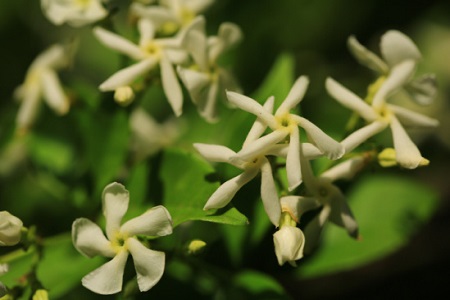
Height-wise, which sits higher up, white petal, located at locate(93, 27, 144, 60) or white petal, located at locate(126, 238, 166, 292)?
white petal, located at locate(93, 27, 144, 60)

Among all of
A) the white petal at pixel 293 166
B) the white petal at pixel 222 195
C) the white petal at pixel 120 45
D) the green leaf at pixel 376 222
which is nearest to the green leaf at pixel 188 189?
the white petal at pixel 222 195

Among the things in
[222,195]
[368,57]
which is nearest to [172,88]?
[222,195]

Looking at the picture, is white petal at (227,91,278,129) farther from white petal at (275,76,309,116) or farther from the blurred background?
the blurred background

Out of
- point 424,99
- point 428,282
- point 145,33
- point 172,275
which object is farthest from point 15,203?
point 428,282

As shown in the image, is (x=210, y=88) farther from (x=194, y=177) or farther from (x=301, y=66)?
(x=301, y=66)

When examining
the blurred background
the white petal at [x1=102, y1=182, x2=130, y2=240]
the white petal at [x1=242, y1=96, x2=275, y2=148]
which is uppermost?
the white petal at [x1=242, y1=96, x2=275, y2=148]

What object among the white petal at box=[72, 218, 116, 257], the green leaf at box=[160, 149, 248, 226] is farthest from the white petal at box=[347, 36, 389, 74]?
the white petal at box=[72, 218, 116, 257]

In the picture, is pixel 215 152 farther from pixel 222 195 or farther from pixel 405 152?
pixel 405 152
